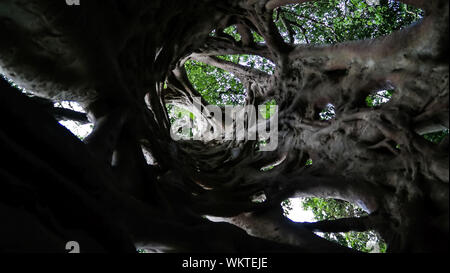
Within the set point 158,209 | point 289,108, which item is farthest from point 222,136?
point 158,209

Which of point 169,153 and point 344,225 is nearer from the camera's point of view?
point 344,225

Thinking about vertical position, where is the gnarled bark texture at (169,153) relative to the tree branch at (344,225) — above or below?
above

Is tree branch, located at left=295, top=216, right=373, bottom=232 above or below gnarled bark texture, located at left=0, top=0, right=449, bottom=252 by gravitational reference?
below

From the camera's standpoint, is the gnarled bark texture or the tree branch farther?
the tree branch

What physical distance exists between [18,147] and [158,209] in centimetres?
87

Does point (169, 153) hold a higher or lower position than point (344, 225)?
higher

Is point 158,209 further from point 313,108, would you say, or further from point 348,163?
point 313,108

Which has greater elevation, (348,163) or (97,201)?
(348,163)

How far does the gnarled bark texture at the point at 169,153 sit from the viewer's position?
1.39 metres

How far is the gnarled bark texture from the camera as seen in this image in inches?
54.6

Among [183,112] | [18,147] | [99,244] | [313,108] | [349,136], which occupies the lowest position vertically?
[99,244]

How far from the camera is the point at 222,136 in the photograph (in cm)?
567

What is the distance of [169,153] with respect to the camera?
117 inches

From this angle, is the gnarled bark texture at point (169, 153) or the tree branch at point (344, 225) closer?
the gnarled bark texture at point (169, 153)
